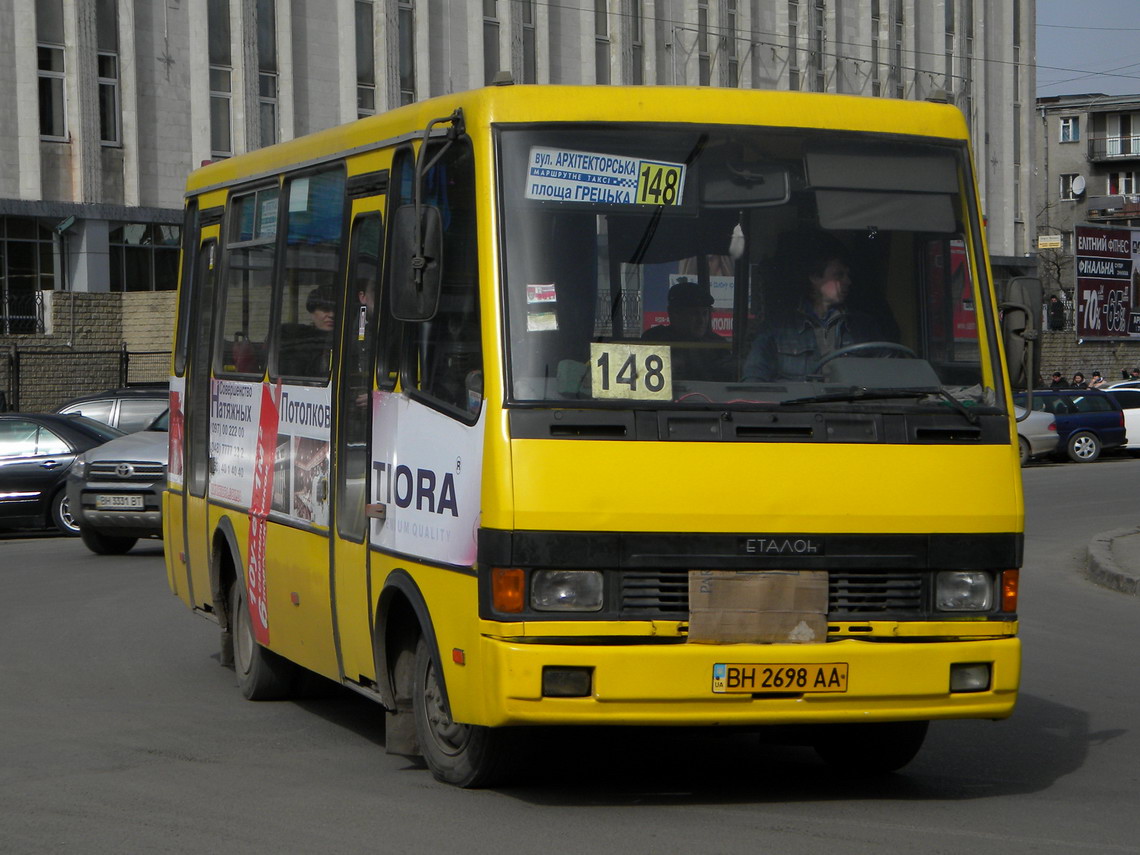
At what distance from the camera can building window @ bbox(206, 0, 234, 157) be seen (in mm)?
45688

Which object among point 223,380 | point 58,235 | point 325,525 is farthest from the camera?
point 58,235

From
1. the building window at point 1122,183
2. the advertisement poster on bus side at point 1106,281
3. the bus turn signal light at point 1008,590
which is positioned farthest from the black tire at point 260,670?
the building window at point 1122,183

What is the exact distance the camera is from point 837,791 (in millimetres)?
7305

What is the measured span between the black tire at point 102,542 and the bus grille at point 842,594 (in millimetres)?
13438

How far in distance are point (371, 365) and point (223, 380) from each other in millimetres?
2625

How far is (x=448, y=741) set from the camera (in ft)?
23.6

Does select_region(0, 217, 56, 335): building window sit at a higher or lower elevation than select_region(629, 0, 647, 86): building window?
lower

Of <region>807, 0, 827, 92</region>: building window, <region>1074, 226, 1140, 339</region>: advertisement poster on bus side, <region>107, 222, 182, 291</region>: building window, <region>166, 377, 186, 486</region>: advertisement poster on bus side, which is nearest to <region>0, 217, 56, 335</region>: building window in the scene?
<region>107, 222, 182, 291</region>: building window

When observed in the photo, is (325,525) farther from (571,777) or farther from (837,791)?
(837,791)

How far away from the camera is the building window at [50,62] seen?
41906mm

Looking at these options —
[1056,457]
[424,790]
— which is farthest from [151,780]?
[1056,457]

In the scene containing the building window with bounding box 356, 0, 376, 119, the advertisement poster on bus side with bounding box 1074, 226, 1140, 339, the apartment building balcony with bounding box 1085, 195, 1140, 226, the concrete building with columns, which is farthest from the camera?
the apartment building balcony with bounding box 1085, 195, 1140, 226

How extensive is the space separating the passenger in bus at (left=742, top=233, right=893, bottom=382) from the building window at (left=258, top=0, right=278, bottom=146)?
135 ft

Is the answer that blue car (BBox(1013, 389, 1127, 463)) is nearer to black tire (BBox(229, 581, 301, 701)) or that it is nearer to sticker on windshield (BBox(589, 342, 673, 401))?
black tire (BBox(229, 581, 301, 701))
